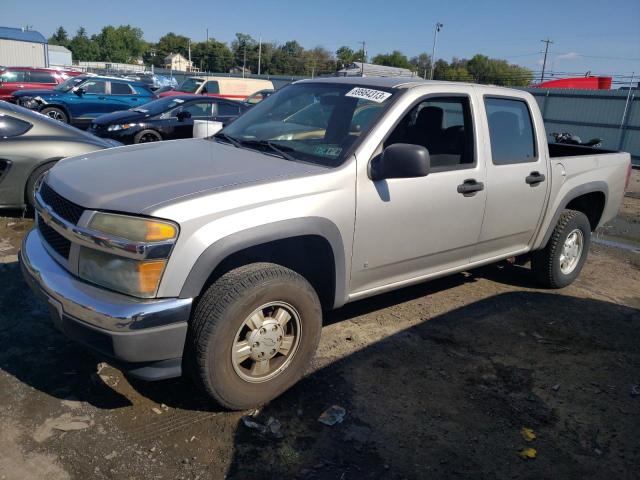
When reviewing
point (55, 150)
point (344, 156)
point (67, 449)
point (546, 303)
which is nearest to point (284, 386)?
point (67, 449)

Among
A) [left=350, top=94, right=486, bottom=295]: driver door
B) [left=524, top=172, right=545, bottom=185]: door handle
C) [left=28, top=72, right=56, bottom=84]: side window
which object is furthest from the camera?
[left=28, top=72, right=56, bottom=84]: side window

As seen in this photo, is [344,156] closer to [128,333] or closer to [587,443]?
[128,333]

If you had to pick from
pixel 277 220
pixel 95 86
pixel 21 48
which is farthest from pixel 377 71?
pixel 21 48

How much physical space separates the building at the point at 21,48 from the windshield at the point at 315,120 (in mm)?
46198

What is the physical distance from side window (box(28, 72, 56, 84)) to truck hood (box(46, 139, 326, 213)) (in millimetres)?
20452

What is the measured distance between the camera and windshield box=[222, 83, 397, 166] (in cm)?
345

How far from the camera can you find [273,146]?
11.8ft

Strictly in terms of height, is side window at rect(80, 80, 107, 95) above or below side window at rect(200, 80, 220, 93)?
below

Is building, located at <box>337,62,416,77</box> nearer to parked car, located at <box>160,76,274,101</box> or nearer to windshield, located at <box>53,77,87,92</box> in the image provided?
parked car, located at <box>160,76,274,101</box>

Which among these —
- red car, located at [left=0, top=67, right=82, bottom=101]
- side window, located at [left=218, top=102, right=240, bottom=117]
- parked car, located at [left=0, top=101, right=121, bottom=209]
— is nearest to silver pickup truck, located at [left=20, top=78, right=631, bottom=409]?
parked car, located at [left=0, top=101, right=121, bottom=209]

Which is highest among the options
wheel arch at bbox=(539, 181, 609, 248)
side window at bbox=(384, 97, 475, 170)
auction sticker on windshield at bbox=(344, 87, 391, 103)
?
auction sticker on windshield at bbox=(344, 87, 391, 103)

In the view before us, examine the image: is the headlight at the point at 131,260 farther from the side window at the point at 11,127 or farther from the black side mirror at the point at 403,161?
the side window at the point at 11,127

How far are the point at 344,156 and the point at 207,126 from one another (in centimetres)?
167

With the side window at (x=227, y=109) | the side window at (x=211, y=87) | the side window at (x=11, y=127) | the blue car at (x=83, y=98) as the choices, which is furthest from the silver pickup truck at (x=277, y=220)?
the side window at (x=211, y=87)
